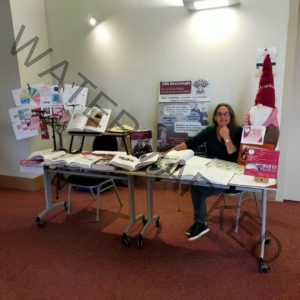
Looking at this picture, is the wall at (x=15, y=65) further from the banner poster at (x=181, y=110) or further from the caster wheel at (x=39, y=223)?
the banner poster at (x=181, y=110)

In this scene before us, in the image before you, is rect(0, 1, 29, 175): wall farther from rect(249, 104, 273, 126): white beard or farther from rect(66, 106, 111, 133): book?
rect(249, 104, 273, 126): white beard

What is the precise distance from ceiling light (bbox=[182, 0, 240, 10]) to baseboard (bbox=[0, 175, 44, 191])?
2.86 meters

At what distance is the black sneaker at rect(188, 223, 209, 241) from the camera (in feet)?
7.95

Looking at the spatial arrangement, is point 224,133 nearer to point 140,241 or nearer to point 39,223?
point 140,241

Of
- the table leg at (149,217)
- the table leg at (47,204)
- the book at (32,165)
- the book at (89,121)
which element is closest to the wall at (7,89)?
the book at (89,121)

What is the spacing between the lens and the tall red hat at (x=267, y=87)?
2783 millimetres

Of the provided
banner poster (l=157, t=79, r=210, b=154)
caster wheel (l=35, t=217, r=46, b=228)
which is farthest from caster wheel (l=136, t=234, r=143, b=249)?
banner poster (l=157, t=79, r=210, b=154)

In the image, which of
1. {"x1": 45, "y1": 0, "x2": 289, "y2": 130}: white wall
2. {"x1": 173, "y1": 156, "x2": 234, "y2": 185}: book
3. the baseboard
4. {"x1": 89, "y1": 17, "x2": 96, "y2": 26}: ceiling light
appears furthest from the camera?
the baseboard

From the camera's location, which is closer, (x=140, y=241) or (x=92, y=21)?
(x=140, y=241)

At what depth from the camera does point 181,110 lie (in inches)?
132

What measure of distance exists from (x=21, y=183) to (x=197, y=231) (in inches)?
100

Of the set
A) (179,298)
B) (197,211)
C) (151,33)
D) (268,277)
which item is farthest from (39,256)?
(151,33)

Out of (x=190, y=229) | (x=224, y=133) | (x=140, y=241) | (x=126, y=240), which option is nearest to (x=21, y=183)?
(x=126, y=240)

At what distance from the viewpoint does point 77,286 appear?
1849 mm
